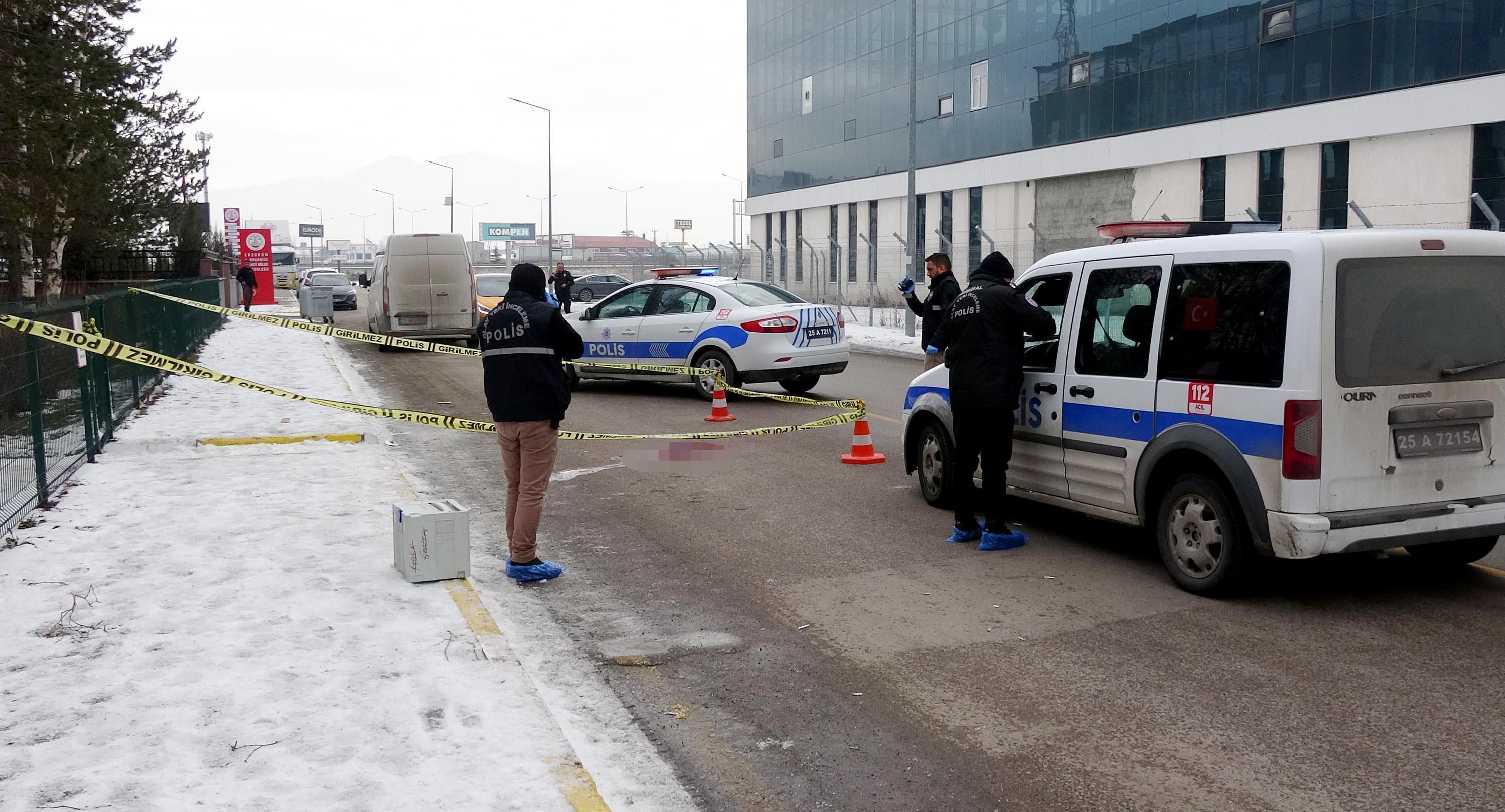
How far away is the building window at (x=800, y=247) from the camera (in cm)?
5806

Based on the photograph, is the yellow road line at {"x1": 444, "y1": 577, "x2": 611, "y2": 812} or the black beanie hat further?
the black beanie hat

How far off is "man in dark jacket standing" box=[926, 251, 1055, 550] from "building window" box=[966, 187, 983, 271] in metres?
36.0

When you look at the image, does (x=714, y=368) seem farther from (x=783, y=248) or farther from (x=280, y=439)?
(x=783, y=248)

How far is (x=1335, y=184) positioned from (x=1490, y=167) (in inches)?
156

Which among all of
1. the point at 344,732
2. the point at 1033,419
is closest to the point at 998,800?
the point at 344,732

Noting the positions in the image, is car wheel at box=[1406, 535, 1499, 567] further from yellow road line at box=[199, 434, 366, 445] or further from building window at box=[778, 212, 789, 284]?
building window at box=[778, 212, 789, 284]

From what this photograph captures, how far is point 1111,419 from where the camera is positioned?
275 inches

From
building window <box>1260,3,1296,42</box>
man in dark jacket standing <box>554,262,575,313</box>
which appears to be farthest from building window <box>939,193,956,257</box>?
man in dark jacket standing <box>554,262,575,313</box>

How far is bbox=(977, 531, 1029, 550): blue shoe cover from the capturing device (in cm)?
755

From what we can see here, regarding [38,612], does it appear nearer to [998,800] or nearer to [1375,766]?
[998,800]

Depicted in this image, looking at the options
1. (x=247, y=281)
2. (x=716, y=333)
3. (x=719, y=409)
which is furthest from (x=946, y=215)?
(x=719, y=409)

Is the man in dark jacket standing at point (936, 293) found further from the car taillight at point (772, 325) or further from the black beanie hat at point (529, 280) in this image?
the black beanie hat at point (529, 280)

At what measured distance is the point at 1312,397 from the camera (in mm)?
5746

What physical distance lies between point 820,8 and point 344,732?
5365 cm
